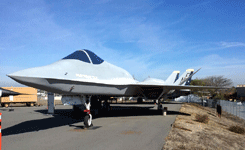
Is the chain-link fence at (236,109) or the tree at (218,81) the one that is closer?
the chain-link fence at (236,109)

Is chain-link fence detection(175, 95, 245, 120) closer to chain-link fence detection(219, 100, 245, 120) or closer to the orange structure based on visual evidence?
chain-link fence detection(219, 100, 245, 120)

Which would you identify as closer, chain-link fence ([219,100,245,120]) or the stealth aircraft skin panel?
the stealth aircraft skin panel

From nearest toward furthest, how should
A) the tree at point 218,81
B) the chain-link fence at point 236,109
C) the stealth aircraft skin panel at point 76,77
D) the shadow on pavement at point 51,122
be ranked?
the stealth aircraft skin panel at point 76,77 → the shadow on pavement at point 51,122 → the chain-link fence at point 236,109 → the tree at point 218,81

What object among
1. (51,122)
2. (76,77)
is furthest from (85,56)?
(51,122)

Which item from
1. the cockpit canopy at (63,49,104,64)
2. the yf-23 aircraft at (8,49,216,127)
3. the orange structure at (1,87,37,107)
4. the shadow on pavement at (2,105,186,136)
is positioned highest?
the cockpit canopy at (63,49,104,64)

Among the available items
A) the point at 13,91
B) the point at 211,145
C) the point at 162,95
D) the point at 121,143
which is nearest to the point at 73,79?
the point at 121,143

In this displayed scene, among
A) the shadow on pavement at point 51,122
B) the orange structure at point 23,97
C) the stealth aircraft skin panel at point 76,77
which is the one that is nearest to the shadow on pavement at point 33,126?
the shadow on pavement at point 51,122

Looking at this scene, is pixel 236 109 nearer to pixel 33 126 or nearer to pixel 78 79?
pixel 78 79

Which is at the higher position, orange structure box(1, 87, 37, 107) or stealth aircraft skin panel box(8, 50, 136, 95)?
stealth aircraft skin panel box(8, 50, 136, 95)

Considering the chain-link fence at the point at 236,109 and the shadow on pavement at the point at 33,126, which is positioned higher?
the shadow on pavement at the point at 33,126

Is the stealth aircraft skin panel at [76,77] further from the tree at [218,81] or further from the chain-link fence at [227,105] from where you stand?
the tree at [218,81]

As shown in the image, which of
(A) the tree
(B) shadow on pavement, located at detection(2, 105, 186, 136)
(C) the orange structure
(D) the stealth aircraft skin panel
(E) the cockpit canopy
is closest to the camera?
(D) the stealth aircraft skin panel

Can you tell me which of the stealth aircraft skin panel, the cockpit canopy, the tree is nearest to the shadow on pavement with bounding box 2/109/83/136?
the stealth aircraft skin panel

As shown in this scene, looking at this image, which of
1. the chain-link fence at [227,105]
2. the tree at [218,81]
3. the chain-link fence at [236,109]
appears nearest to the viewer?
the chain-link fence at [236,109]
